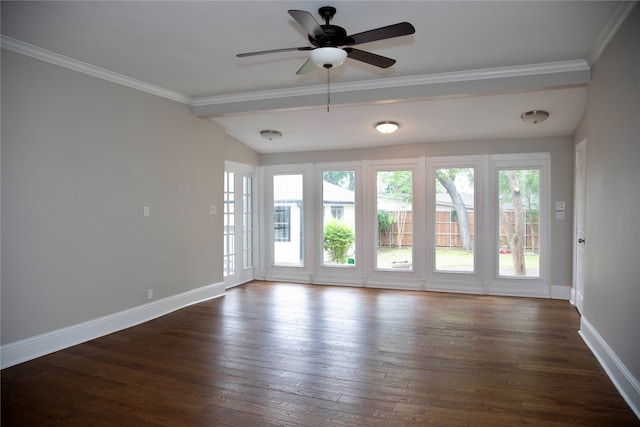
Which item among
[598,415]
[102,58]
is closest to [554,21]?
[598,415]

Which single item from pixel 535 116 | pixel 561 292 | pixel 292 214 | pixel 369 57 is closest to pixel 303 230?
pixel 292 214

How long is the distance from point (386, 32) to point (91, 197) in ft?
10.7

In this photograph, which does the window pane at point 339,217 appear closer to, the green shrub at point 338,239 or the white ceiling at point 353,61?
the green shrub at point 338,239

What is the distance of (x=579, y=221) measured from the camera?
537 cm

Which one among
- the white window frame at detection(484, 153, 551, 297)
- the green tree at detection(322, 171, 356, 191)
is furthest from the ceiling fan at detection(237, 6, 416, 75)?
the green tree at detection(322, 171, 356, 191)

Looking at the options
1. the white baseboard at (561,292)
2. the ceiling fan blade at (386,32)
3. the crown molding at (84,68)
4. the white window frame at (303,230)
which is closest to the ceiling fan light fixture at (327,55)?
the ceiling fan blade at (386,32)

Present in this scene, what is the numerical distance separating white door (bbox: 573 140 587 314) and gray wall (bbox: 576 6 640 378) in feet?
4.32

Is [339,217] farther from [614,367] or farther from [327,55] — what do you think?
[614,367]

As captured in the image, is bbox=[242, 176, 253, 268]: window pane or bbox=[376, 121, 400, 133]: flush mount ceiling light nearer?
bbox=[376, 121, 400, 133]: flush mount ceiling light

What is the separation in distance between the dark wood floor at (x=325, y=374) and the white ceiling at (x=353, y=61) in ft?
8.28

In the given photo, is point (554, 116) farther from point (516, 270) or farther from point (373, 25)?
point (373, 25)

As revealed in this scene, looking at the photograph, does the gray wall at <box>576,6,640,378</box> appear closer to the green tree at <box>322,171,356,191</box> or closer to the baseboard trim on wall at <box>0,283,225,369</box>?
the green tree at <box>322,171,356,191</box>

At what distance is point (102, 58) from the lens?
155 inches

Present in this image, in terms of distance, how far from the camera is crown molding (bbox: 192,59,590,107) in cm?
404
